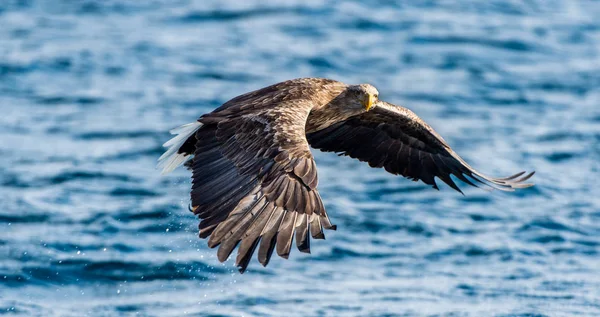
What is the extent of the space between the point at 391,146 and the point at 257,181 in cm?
194

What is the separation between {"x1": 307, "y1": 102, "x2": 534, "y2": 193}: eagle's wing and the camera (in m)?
8.09

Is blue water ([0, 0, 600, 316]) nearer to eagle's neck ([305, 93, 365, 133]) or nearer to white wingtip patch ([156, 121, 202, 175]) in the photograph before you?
white wingtip patch ([156, 121, 202, 175])

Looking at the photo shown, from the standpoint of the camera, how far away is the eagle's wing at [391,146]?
809 centimetres

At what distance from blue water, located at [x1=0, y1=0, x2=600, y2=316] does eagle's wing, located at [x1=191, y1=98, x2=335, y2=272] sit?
75.2 inches

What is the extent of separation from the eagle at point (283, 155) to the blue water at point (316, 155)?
1292 millimetres

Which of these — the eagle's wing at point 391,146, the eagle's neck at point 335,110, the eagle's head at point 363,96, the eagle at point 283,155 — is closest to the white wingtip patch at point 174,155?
the eagle at point 283,155

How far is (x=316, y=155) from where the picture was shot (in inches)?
451

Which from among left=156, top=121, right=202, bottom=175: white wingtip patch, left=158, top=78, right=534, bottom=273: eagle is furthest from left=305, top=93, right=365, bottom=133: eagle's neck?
left=156, top=121, right=202, bottom=175: white wingtip patch

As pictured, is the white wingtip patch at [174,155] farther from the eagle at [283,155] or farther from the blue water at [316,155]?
the blue water at [316,155]

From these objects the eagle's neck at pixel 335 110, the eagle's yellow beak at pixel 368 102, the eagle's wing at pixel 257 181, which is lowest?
the eagle's wing at pixel 257 181

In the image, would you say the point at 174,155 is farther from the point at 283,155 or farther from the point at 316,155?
the point at 316,155

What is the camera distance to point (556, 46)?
1527 cm

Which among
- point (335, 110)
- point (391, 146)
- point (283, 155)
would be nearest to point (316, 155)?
point (391, 146)

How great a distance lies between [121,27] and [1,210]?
5.16 metres
